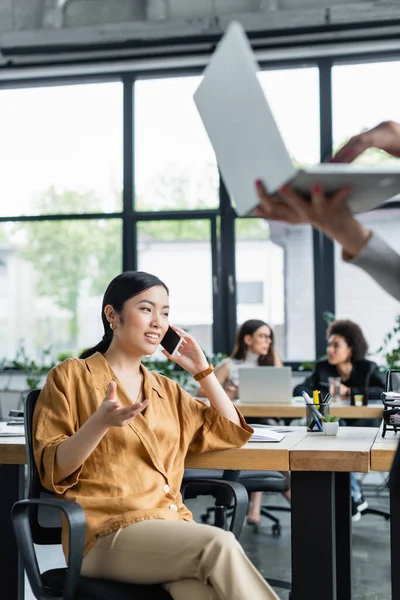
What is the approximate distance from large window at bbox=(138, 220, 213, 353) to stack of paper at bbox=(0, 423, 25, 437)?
4026mm

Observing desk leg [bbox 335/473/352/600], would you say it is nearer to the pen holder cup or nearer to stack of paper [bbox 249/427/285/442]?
the pen holder cup

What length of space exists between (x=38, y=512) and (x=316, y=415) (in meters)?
1.09

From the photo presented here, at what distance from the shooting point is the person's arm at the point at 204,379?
267cm

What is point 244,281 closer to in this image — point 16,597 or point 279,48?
point 279,48

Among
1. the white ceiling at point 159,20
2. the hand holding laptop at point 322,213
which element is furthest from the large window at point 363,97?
the hand holding laptop at point 322,213

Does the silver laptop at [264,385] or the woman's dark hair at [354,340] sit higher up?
the woman's dark hair at [354,340]

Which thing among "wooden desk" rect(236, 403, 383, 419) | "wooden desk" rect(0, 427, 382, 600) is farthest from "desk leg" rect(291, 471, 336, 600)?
"wooden desk" rect(236, 403, 383, 419)

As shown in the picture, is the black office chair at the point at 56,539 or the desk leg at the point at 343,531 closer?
the black office chair at the point at 56,539

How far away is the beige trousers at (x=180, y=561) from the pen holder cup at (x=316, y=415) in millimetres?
951

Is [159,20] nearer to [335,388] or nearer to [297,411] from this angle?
[335,388]

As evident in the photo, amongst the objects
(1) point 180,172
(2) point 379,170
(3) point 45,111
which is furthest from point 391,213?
(2) point 379,170

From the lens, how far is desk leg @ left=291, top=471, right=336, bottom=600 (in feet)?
8.07

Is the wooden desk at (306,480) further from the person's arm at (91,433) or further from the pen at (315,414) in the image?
the person's arm at (91,433)

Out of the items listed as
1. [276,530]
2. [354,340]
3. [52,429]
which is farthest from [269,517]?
[52,429]
